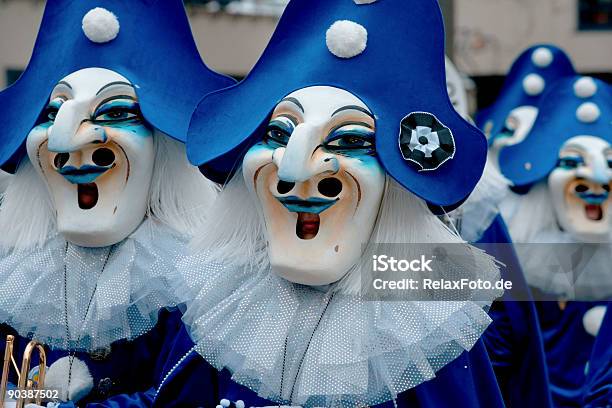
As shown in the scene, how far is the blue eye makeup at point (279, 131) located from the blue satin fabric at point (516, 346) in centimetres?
163

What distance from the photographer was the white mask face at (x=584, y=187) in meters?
5.08

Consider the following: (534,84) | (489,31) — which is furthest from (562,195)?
(489,31)

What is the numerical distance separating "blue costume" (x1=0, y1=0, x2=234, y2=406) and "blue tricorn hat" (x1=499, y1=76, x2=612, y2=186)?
85.9 inches

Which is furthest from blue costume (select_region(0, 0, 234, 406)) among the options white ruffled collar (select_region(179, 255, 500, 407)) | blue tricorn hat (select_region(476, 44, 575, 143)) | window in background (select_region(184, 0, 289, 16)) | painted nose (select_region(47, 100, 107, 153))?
window in background (select_region(184, 0, 289, 16))

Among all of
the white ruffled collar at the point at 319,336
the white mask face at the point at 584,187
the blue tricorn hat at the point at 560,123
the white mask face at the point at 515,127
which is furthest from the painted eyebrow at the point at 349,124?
the white mask face at the point at 515,127

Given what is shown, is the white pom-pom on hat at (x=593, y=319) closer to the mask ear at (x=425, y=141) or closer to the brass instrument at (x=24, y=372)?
the mask ear at (x=425, y=141)

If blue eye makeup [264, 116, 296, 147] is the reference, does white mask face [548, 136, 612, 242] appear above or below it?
below

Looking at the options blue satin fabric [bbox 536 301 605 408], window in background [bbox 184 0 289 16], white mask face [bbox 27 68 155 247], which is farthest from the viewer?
window in background [bbox 184 0 289 16]

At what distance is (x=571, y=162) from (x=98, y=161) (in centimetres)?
255

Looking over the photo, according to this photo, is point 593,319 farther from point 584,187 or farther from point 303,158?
point 303,158

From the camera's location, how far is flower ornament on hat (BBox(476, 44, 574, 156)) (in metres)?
6.09

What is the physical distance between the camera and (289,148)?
2711 mm

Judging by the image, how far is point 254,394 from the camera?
2951mm

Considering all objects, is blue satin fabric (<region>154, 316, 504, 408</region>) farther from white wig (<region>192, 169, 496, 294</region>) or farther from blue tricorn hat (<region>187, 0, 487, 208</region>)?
blue tricorn hat (<region>187, 0, 487, 208</region>)
